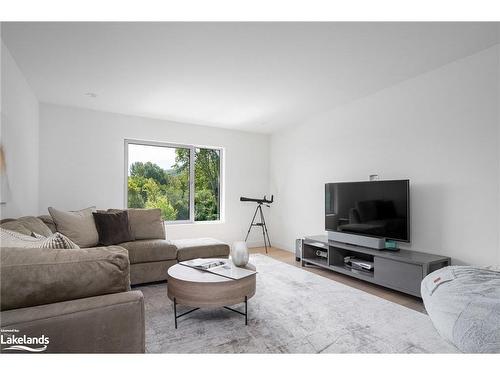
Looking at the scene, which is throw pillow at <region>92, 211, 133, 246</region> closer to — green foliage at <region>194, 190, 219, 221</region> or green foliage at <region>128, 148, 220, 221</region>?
green foliage at <region>128, 148, 220, 221</region>

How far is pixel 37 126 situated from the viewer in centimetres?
404

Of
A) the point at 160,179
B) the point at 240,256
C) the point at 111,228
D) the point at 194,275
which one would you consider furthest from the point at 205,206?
the point at 194,275

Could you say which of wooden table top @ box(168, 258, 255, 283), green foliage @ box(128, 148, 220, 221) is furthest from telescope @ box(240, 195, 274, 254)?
wooden table top @ box(168, 258, 255, 283)

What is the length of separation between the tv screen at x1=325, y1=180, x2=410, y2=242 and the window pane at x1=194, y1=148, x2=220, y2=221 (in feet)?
7.84

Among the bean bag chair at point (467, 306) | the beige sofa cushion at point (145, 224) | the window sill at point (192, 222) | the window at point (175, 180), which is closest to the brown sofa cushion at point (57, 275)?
the bean bag chair at point (467, 306)

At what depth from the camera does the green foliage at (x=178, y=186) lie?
4965 mm

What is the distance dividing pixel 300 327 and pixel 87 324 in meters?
1.72

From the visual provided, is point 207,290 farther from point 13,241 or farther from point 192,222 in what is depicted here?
point 192,222

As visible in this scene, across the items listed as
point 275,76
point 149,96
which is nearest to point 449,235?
Answer: point 275,76

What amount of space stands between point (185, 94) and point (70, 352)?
3.32 meters

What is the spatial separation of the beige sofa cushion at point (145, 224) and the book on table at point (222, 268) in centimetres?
133

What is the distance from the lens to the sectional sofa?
40.3 inches

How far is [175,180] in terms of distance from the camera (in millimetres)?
5309
